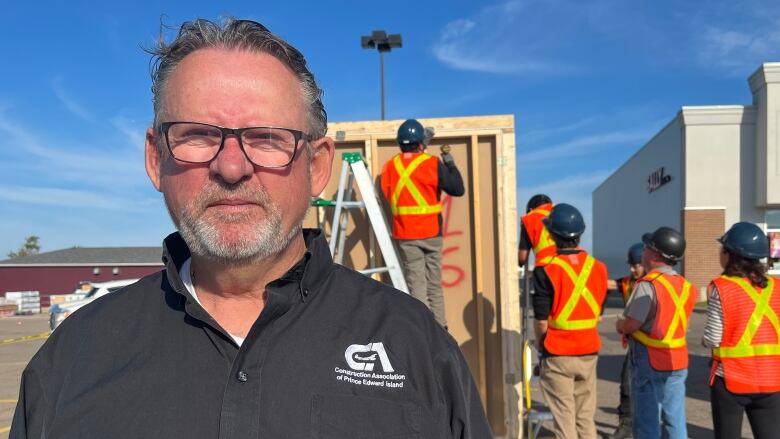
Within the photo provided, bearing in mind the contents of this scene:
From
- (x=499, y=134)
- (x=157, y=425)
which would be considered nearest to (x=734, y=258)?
(x=499, y=134)

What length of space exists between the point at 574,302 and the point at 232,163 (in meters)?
3.87

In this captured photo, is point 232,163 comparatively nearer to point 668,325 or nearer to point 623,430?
point 668,325

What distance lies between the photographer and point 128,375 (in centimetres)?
147

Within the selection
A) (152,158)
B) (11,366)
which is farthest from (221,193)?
(11,366)

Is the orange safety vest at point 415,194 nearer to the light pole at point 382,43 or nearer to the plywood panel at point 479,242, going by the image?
the plywood panel at point 479,242

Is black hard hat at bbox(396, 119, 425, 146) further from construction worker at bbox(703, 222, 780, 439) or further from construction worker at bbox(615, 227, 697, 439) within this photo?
construction worker at bbox(703, 222, 780, 439)

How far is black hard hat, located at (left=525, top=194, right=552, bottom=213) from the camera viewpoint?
6621mm

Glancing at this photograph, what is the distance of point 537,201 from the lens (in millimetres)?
6660

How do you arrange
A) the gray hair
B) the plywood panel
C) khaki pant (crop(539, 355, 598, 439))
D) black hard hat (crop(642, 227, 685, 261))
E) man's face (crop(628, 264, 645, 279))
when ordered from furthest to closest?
man's face (crop(628, 264, 645, 279)) < the plywood panel < black hard hat (crop(642, 227, 685, 261)) < khaki pant (crop(539, 355, 598, 439)) < the gray hair

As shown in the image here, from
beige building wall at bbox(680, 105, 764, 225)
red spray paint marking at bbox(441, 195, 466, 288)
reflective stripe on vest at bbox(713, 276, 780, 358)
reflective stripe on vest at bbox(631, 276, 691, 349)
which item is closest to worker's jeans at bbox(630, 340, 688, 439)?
reflective stripe on vest at bbox(631, 276, 691, 349)

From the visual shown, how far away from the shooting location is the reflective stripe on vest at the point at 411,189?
4.84 m

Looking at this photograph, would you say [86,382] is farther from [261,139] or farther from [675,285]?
[675,285]

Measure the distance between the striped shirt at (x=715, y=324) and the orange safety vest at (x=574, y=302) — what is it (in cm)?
82

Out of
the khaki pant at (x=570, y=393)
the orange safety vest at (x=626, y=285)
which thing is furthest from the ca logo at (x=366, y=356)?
the orange safety vest at (x=626, y=285)
